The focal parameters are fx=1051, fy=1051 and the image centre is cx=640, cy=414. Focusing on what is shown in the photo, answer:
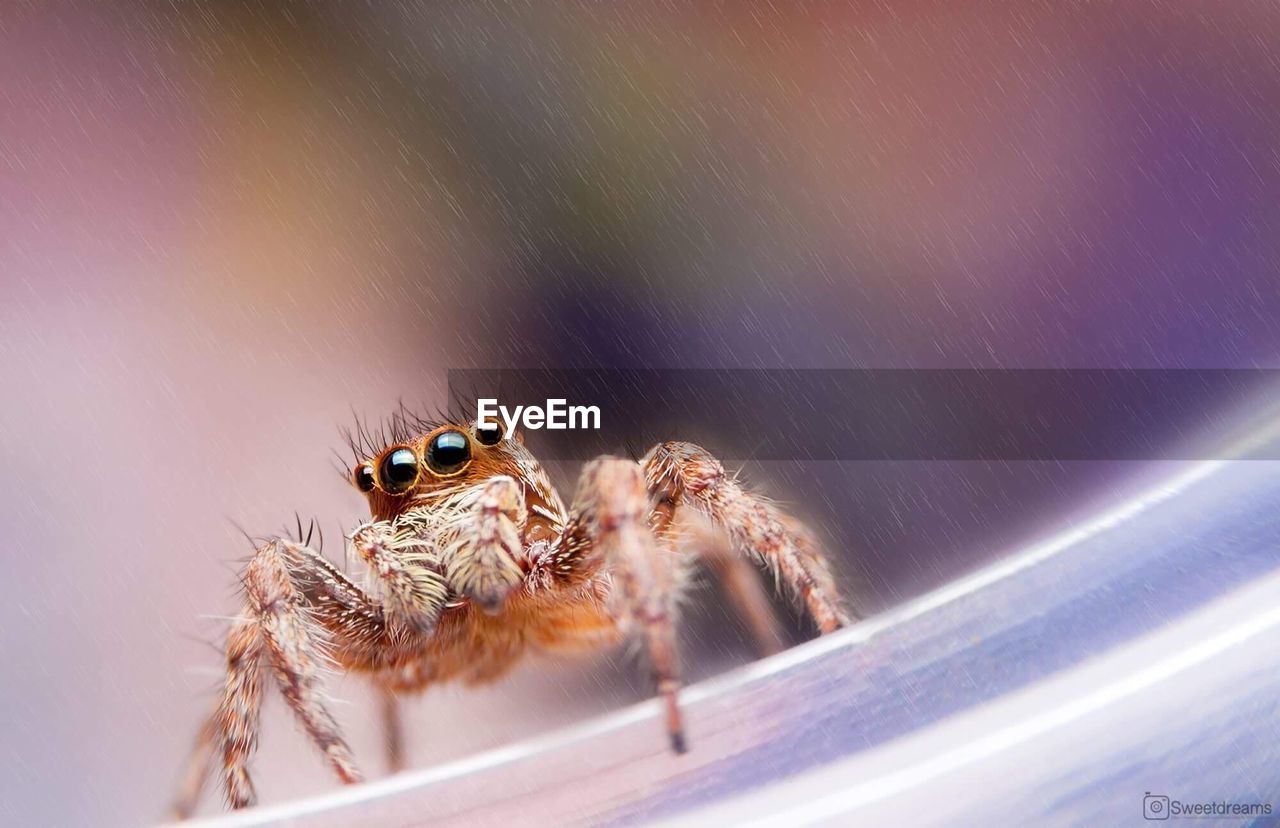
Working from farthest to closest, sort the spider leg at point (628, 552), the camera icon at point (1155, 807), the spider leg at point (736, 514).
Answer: the spider leg at point (736, 514) < the spider leg at point (628, 552) < the camera icon at point (1155, 807)

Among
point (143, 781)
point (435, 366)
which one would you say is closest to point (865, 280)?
point (435, 366)

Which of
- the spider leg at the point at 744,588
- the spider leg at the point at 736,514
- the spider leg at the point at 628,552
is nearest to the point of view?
the spider leg at the point at 628,552

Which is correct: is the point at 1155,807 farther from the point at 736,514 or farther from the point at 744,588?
the point at 744,588

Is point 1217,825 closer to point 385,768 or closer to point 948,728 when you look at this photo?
point 948,728

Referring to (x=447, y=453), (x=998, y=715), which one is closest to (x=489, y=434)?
(x=447, y=453)

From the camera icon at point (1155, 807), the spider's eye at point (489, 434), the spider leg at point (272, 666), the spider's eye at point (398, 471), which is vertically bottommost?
the camera icon at point (1155, 807)

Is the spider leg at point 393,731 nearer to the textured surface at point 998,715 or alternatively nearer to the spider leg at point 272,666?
the spider leg at point 272,666

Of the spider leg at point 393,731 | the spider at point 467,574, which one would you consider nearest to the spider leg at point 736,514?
the spider at point 467,574
